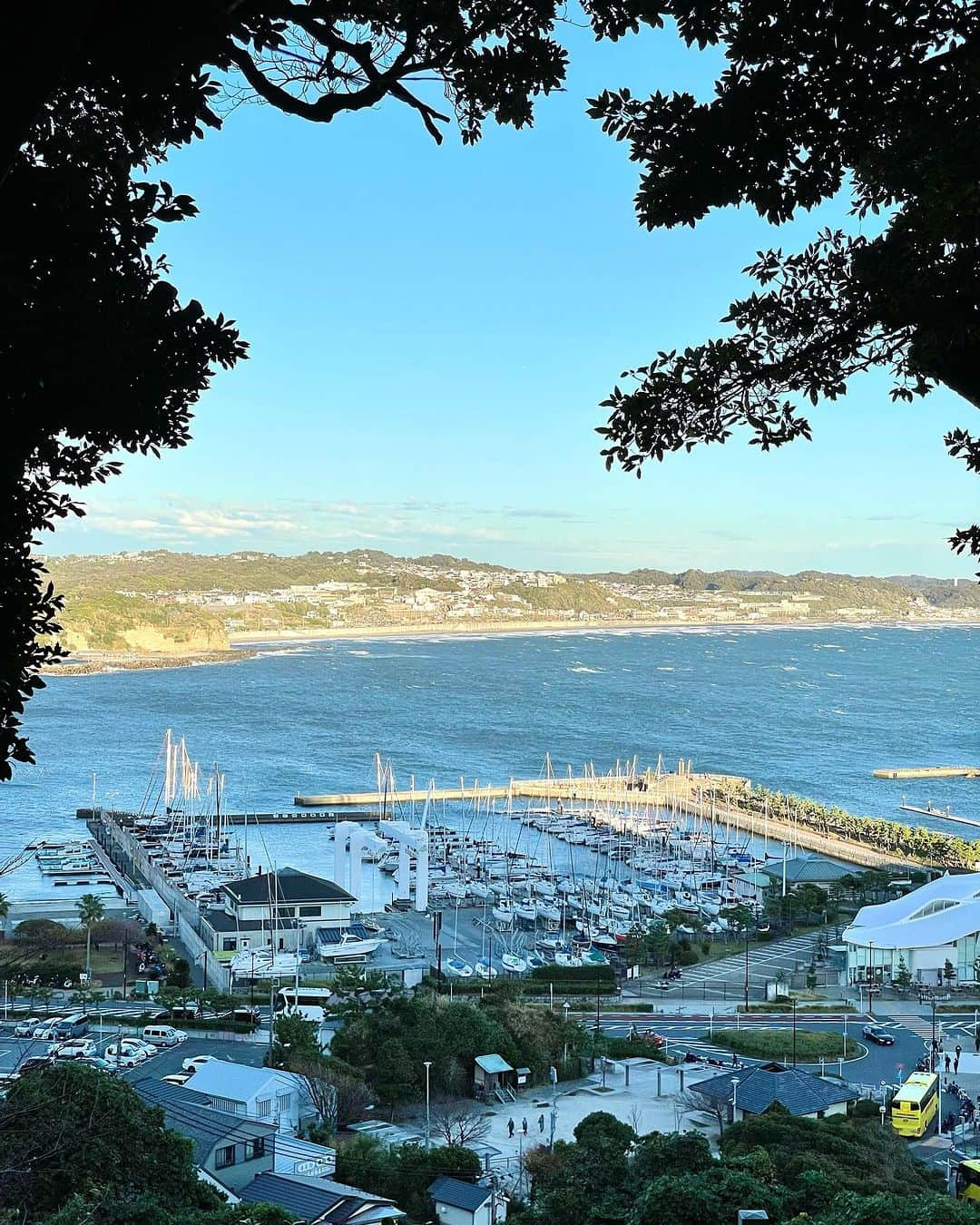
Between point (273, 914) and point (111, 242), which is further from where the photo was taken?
point (273, 914)

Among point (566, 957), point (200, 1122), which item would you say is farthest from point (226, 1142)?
point (566, 957)

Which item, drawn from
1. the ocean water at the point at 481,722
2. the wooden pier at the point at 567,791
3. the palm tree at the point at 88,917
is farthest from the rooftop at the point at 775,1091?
the wooden pier at the point at 567,791

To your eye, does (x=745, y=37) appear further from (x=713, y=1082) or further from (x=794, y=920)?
(x=794, y=920)

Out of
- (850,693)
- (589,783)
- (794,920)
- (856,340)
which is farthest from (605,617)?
(856,340)

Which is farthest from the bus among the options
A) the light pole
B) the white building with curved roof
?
the white building with curved roof

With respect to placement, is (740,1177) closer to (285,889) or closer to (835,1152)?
(835,1152)

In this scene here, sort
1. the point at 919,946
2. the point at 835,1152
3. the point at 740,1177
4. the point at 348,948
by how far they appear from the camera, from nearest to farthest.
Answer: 1. the point at 740,1177
2. the point at 835,1152
3. the point at 919,946
4. the point at 348,948

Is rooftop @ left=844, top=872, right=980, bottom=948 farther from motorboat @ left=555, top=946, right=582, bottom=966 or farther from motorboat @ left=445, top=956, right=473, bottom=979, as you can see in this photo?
motorboat @ left=445, top=956, right=473, bottom=979
